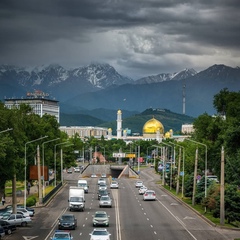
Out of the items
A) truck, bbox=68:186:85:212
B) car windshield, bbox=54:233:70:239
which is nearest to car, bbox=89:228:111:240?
car windshield, bbox=54:233:70:239

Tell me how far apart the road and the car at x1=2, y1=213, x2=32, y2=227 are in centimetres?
83

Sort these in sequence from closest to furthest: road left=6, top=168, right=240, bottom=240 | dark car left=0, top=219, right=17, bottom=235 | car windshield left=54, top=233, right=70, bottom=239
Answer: car windshield left=54, top=233, right=70, bottom=239, road left=6, top=168, right=240, bottom=240, dark car left=0, top=219, right=17, bottom=235

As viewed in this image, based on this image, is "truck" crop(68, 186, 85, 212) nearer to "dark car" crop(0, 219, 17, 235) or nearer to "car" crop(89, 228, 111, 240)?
"dark car" crop(0, 219, 17, 235)

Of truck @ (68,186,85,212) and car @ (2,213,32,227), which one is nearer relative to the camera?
car @ (2,213,32,227)

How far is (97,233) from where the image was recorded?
58.3 meters

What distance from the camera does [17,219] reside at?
7162cm

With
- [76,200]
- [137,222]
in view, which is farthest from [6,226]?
[76,200]

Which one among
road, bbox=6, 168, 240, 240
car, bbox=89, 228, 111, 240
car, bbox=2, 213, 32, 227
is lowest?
road, bbox=6, 168, 240, 240

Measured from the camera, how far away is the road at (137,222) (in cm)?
6500

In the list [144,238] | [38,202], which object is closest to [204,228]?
[144,238]

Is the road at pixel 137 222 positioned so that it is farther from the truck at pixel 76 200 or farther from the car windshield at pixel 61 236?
the car windshield at pixel 61 236

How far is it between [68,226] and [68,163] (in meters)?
103

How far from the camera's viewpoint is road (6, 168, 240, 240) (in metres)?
65.0

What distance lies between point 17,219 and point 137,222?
502 inches
